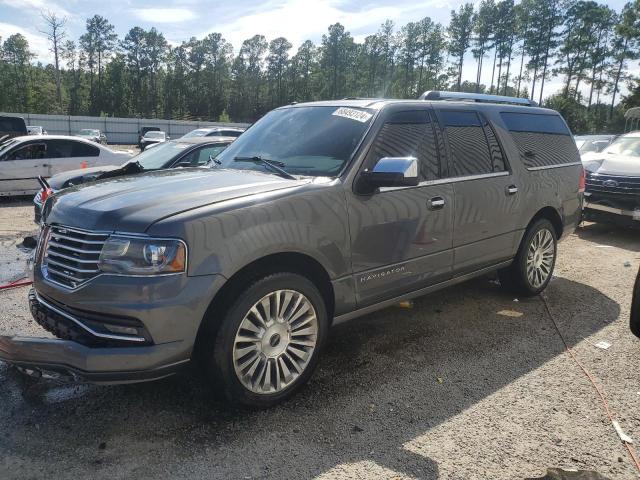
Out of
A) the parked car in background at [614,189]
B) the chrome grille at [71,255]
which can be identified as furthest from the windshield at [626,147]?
the chrome grille at [71,255]

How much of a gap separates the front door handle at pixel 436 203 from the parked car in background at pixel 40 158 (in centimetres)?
1008

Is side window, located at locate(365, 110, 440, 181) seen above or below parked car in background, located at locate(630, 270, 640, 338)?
above

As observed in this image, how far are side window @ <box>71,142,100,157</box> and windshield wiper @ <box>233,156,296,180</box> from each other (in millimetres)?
9722

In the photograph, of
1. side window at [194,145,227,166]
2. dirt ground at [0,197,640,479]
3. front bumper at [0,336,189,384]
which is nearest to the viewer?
front bumper at [0,336,189,384]

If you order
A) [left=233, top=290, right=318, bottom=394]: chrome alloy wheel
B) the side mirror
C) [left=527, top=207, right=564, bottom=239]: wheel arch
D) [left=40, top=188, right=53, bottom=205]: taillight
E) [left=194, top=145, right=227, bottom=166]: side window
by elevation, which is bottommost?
[left=233, top=290, right=318, bottom=394]: chrome alloy wheel

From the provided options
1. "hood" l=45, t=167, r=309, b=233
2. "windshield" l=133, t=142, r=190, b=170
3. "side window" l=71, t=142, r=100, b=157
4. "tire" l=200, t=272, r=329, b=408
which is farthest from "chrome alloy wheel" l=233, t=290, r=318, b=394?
"side window" l=71, t=142, r=100, b=157

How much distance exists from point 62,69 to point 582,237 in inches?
4000

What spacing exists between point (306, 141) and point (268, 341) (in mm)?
1592

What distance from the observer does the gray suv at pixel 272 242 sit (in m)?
2.69

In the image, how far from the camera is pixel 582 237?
9297 mm

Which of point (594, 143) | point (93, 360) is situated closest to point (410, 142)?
point (93, 360)

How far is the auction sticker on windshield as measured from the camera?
12.7ft

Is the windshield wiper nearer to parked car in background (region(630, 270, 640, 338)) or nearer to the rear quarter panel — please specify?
parked car in background (region(630, 270, 640, 338))

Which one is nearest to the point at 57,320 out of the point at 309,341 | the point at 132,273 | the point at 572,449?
the point at 132,273
